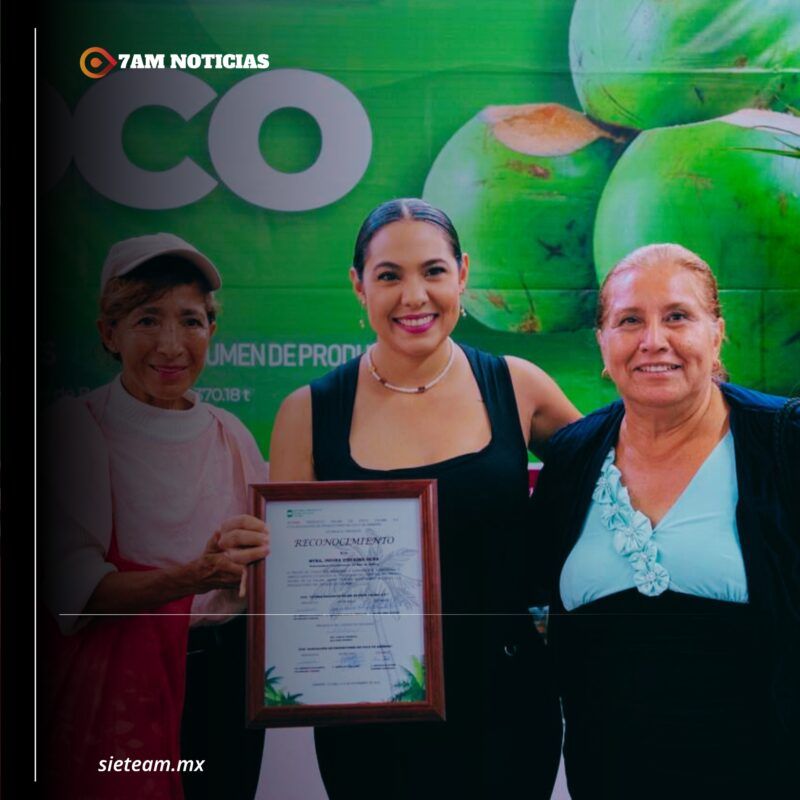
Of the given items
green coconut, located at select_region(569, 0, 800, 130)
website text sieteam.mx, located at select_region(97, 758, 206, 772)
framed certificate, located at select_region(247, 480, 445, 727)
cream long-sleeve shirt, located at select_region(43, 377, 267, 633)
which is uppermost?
green coconut, located at select_region(569, 0, 800, 130)

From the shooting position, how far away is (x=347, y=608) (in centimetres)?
238

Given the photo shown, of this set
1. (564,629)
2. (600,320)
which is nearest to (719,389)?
(600,320)

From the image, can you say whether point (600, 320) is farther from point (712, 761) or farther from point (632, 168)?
point (712, 761)

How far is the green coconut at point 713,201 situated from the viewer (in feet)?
7.94

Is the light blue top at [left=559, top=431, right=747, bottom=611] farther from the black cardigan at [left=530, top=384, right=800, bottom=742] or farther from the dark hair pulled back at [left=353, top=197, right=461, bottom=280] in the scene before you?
the dark hair pulled back at [left=353, top=197, right=461, bottom=280]

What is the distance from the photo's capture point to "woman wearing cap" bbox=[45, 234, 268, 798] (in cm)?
239

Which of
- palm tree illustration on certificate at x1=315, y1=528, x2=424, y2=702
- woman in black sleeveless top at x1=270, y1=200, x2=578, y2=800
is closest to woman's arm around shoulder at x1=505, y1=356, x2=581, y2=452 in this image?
woman in black sleeveless top at x1=270, y1=200, x2=578, y2=800

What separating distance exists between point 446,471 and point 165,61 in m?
1.25


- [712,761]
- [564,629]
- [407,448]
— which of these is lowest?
[712,761]

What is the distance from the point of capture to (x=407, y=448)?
2.41 meters

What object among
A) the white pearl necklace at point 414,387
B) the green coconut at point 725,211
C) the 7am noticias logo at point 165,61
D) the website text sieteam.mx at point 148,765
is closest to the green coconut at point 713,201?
the green coconut at point 725,211

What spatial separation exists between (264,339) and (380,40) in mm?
811

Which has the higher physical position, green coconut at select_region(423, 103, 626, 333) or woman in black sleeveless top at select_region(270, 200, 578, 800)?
green coconut at select_region(423, 103, 626, 333)

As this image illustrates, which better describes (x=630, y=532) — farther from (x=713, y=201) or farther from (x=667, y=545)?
(x=713, y=201)
